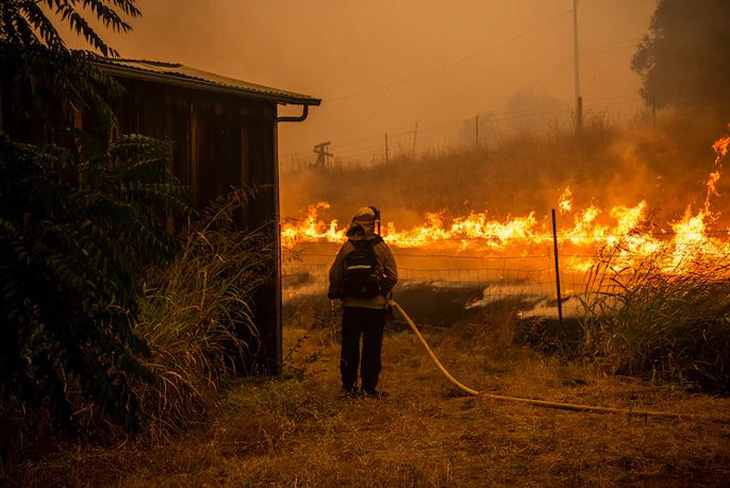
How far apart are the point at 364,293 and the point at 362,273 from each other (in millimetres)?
232

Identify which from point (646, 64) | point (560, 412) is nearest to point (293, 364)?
point (560, 412)

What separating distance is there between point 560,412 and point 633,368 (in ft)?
5.82

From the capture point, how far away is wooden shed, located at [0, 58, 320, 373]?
23.5 ft

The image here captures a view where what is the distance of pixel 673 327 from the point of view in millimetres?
7422

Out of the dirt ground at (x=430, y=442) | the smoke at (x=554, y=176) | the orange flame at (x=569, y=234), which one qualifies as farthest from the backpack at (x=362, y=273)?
the smoke at (x=554, y=176)

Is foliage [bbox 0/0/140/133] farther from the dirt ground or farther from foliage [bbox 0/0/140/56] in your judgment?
the dirt ground

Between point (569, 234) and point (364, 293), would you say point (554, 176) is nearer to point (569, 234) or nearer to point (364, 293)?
point (569, 234)

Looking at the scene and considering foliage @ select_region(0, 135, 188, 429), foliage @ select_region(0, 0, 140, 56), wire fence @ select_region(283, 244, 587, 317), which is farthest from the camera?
wire fence @ select_region(283, 244, 587, 317)

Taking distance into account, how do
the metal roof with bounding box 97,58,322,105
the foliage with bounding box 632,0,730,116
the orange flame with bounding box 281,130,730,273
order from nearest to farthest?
1. the metal roof with bounding box 97,58,322,105
2. the orange flame with bounding box 281,130,730,273
3. the foliage with bounding box 632,0,730,116

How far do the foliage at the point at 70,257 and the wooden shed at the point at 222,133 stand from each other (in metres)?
3.39

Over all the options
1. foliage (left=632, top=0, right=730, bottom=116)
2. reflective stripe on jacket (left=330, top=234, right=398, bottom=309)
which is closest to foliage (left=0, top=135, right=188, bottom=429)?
reflective stripe on jacket (left=330, top=234, right=398, bottom=309)

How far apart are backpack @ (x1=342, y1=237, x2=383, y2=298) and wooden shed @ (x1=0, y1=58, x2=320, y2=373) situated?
120cm

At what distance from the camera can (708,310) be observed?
7391mm

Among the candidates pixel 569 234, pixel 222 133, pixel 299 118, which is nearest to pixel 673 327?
pixel 299 118
